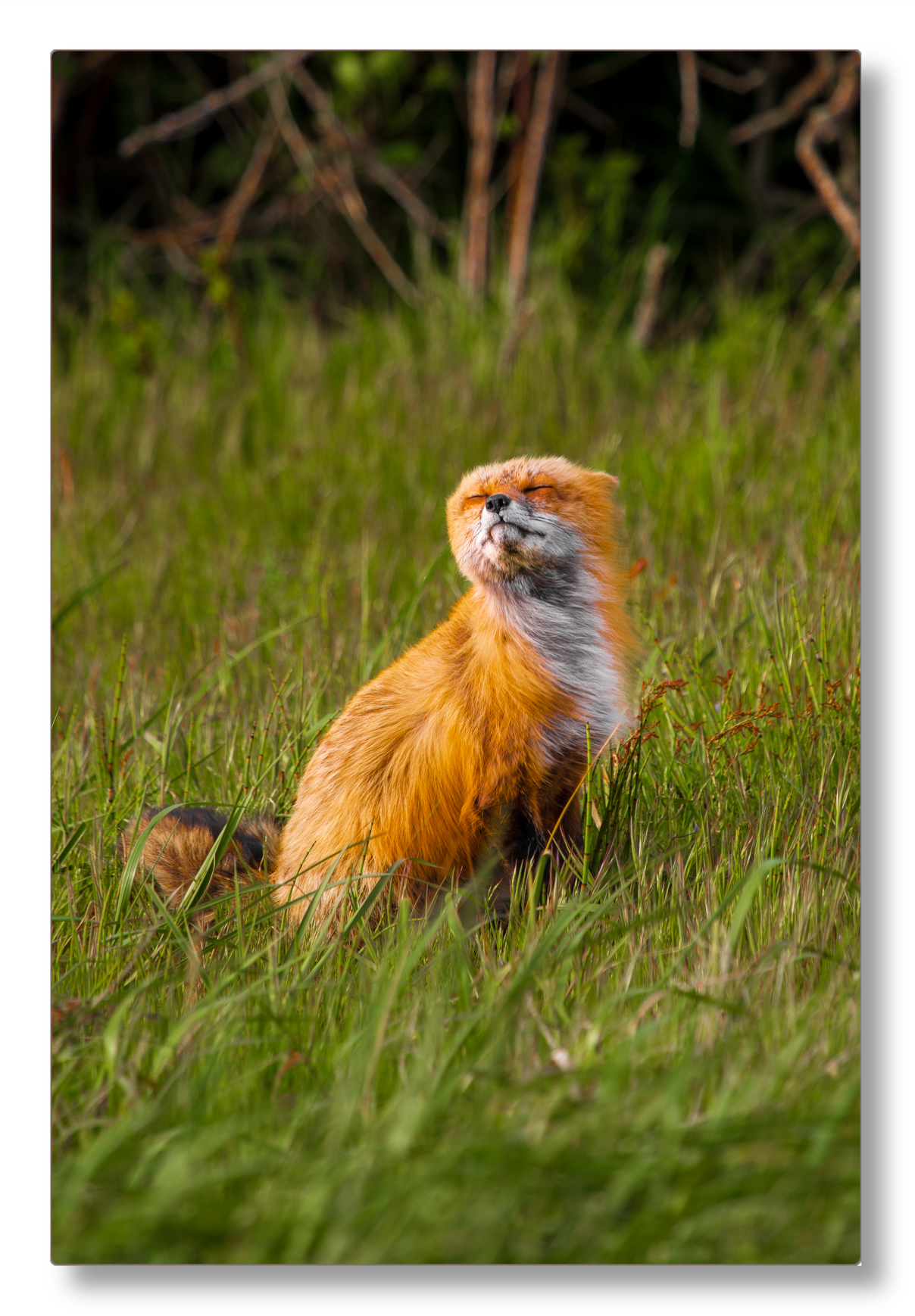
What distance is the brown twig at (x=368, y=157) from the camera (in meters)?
4.45

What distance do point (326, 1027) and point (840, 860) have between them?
1.17 m

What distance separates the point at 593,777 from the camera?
7.75ft

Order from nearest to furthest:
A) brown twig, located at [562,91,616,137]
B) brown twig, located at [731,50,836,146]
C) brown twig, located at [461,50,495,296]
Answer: brown twig, located at [731,50,836,146] < brown twig, located at [562,91,616,137] < brown twig, located at [461,50,495,296]

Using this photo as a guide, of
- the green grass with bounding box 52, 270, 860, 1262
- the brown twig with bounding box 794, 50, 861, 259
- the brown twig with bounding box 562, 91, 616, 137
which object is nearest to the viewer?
the green grass with bounding box 52, 270, 860, 1262

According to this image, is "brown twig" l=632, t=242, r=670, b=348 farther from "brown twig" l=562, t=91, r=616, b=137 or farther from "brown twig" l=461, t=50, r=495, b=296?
"brown twig" l=461, t=50, r=495, b=296

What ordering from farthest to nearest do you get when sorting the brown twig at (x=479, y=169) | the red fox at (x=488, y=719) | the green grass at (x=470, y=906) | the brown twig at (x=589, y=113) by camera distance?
the brown twig at (x=479, y=169) < the brown twig at (x=589, y=113) < the red fox at (x=488, y=719) < the green grass at (x=470, y=906)

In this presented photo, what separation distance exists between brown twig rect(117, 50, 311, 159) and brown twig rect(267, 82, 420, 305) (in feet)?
1.03

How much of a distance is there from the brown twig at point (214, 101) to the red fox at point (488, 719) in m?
2.13

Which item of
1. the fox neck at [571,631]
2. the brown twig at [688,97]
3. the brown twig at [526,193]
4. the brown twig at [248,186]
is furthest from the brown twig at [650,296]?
the fox neck at [571,631]

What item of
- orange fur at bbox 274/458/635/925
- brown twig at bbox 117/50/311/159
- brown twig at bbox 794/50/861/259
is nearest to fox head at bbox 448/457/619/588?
orange fur at bbox 274/458/635/925

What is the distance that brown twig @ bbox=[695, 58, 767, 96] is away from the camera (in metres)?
3.48

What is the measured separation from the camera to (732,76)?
3.52 meters

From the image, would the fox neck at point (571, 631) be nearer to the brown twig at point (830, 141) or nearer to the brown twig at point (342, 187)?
the brown twig at point (830, 141)
